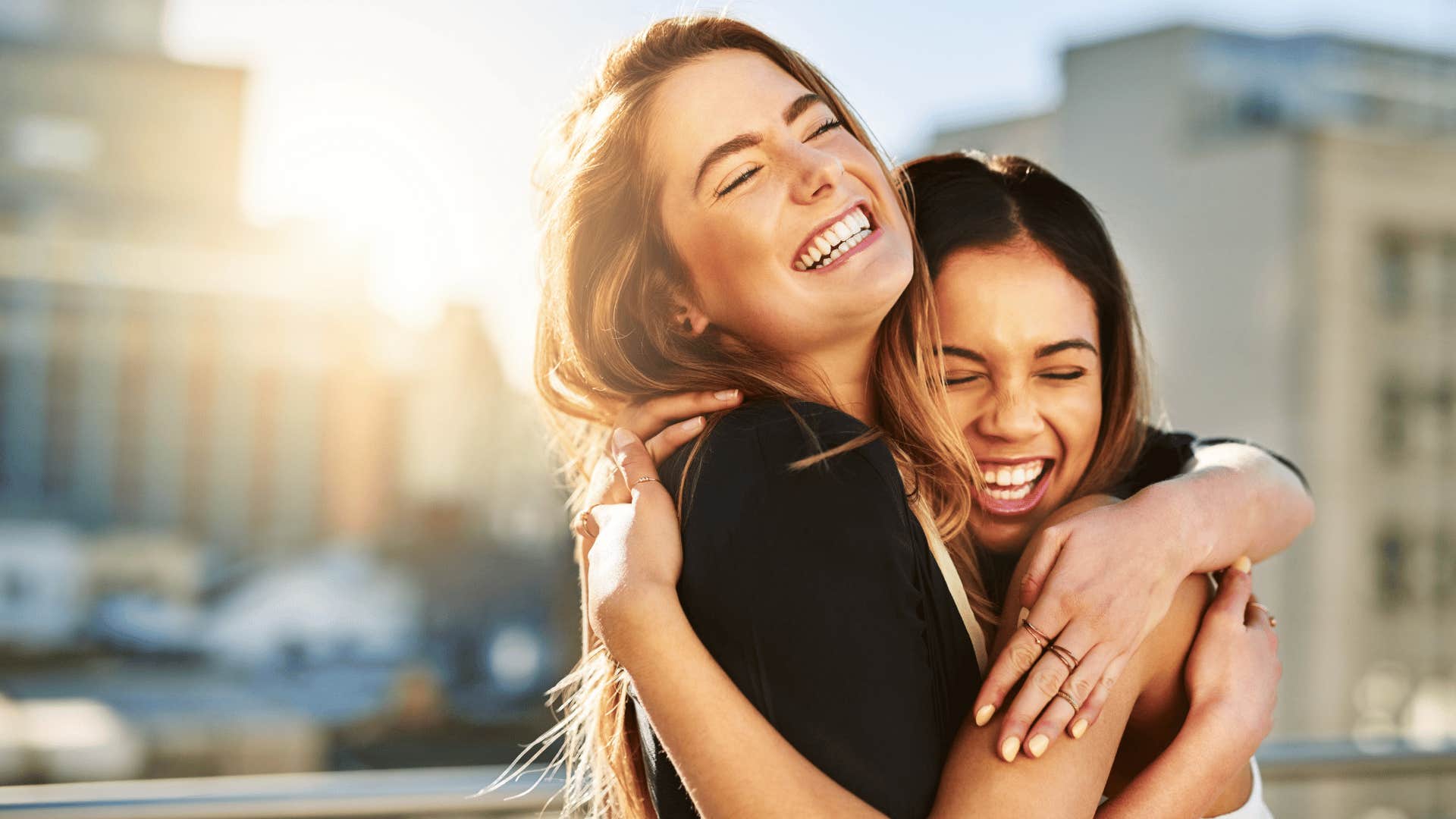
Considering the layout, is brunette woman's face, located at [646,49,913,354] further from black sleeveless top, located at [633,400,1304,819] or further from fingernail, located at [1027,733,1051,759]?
fingernail, located at [1027,733,1051,759]

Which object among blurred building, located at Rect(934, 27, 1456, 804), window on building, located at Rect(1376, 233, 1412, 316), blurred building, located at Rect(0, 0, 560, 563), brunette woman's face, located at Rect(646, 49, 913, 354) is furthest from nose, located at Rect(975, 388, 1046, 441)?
blurred building, located at Rect(0, 0, 560, 563)

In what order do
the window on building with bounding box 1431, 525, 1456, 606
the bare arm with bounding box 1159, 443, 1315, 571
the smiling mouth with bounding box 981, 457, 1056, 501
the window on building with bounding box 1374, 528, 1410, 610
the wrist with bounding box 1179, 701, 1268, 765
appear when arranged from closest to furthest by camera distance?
the wrist with bounding box 1179, 701, 1268, 765 < the bare arm with bounding box 1159, 443, 1315, 571 < the smiling mouth with bounding box 981, 457, 1056, 501 < the window on building with bounding box 1374, 528, 1410, 610 < the window on building with bounding box 1431, 525, 1456, 606

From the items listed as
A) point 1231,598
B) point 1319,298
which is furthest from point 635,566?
point 1319,298

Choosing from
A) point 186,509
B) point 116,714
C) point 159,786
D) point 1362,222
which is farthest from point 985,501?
point 186,509

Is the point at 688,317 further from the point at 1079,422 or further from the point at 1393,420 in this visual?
the point at 1393,420

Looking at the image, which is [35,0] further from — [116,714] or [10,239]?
[116,714]

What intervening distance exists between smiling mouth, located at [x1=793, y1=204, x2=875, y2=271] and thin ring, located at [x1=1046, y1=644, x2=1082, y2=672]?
0.55 meters

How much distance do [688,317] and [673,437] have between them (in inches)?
11.6

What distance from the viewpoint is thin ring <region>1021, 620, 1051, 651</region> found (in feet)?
4.58

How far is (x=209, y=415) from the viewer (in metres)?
54.4

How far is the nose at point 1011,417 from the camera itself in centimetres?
183

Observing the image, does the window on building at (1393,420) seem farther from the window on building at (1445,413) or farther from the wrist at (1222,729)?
the wrist at (1222,729)

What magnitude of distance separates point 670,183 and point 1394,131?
37541mm

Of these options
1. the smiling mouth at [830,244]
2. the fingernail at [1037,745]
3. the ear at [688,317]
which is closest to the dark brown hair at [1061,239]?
the smiling mouth at [830,244]
